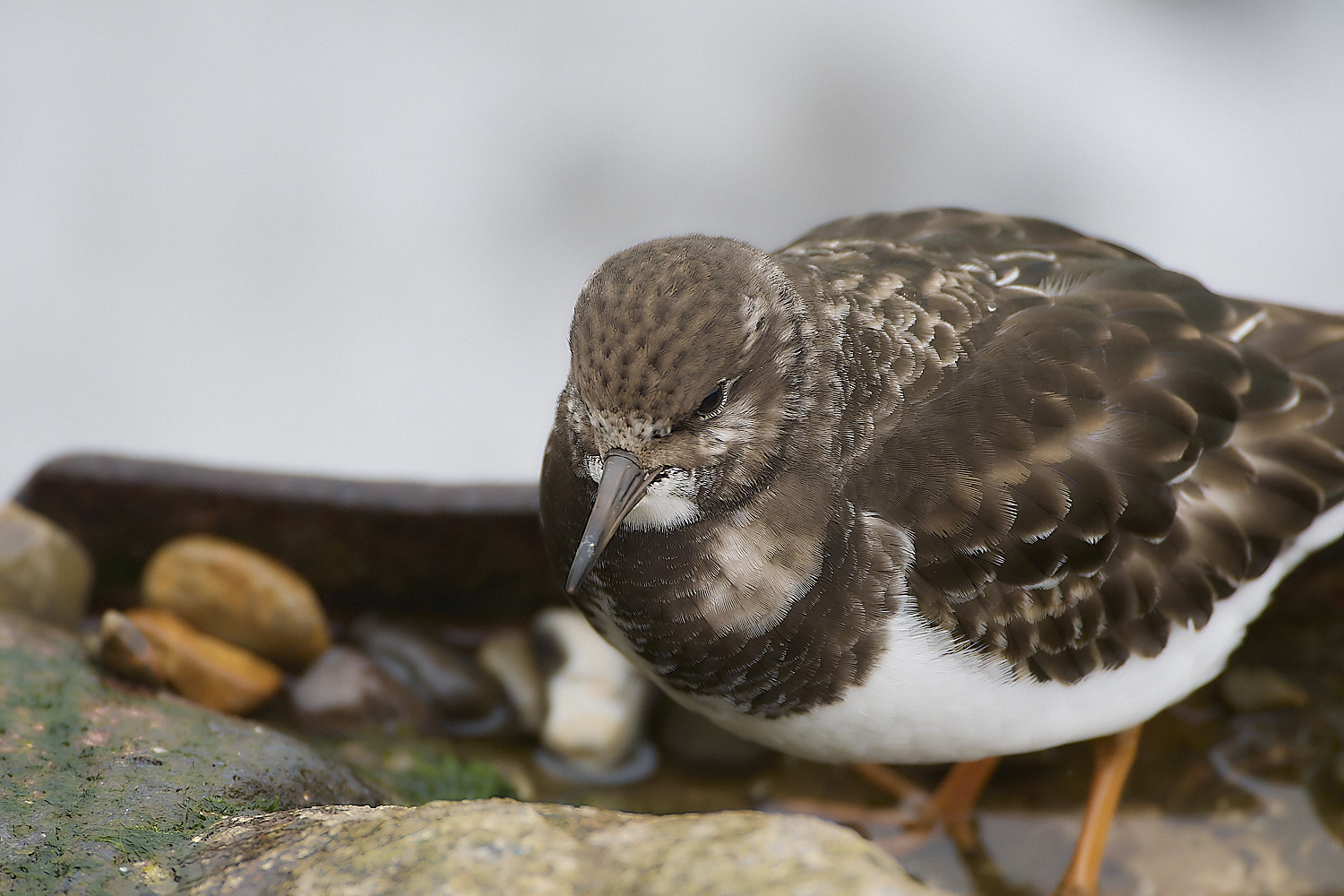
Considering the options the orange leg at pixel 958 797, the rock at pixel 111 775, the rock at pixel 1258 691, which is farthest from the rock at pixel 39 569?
the rock at pixel 1258 691

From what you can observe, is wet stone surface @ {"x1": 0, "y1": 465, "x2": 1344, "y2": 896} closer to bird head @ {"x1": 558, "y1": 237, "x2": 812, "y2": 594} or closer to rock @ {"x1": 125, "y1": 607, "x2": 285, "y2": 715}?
rock @ {"x1": 125, "y1": 607, "x2": 285, "y2": 715}

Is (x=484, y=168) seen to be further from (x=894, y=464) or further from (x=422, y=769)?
Answer: (x=894, y=464)

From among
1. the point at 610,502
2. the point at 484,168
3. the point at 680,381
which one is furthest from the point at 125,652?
the point at 484,168

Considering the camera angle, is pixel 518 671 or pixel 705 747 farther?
pixel 518 671

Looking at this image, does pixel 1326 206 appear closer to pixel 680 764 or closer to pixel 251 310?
pixel 680 764

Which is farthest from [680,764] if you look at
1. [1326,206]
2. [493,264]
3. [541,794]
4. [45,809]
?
[1326,206]

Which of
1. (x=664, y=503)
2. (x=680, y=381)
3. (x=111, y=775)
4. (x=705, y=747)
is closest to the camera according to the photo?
(x=680, y=381)

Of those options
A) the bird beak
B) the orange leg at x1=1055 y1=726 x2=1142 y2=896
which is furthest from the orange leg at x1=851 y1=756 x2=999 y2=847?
the bird beak

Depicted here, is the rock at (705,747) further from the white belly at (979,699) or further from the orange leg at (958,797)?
the white belly at (979,699)
